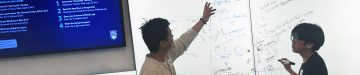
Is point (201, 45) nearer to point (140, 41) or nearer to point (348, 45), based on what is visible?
point (140, 41)

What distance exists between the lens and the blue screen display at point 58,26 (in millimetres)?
2930

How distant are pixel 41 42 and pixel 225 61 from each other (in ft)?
4.81

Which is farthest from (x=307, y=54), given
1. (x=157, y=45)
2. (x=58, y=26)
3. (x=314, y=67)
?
(x=58, y=26)

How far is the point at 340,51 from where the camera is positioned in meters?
3.37

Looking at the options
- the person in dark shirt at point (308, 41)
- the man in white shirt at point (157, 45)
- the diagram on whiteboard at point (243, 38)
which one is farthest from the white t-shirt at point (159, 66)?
the person in dark shirt at point (308, 41)

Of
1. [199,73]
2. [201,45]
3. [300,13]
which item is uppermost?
[300,13]

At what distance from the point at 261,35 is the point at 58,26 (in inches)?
64.8

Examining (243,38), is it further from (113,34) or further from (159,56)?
(159,56)

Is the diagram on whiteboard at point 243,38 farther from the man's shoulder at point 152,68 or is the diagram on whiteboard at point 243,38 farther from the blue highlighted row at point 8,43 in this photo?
the blue highlighted row at point 8,43

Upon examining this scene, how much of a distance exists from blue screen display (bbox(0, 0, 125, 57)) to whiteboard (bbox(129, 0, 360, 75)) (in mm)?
569

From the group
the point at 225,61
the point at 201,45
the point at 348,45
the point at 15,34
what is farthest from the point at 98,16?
the point at 348,45

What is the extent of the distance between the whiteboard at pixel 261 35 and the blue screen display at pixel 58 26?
569mm

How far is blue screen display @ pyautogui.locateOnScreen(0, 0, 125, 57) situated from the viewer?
9.61 ft

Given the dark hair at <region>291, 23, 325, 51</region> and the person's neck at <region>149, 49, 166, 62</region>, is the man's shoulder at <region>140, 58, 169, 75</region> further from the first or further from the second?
the dark hair at <region>291, 23, 325, 51</region>
